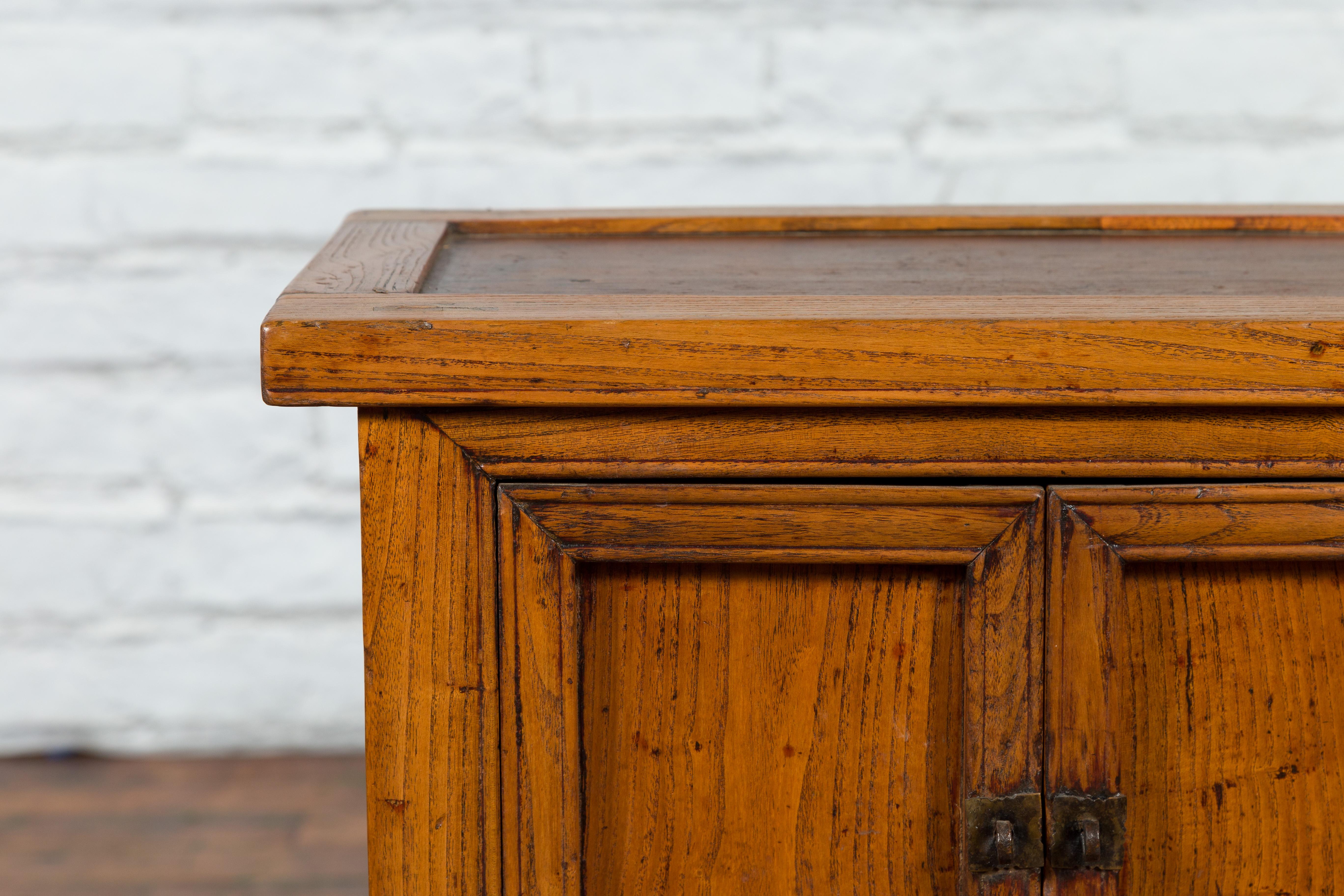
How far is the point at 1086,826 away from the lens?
0.56 meters

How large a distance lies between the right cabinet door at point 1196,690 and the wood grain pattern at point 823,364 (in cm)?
6

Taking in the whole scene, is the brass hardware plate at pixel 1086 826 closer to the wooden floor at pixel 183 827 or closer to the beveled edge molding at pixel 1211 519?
the beveled edge molding at pixel 1211 519

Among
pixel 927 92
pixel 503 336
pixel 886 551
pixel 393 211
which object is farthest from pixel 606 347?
pixel 927 92

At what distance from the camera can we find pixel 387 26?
48.6 inches

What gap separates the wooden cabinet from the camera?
0.51 m

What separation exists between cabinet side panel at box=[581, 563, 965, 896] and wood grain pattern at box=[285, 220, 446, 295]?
0.60 feet

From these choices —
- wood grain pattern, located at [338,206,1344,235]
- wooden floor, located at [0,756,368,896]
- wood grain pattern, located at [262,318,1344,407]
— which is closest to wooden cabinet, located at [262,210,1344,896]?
wood grain pattern, located at [262,318,1344,407]

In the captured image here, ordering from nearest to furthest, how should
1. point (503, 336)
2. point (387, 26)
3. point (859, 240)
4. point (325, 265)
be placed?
point (503, 336), point (325, 265), point (859, 240), point (387, 26)

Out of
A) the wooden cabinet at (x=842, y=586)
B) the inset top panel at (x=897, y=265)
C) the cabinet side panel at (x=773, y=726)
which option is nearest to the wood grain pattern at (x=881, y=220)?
the inset top panel at (x=897, y=265)

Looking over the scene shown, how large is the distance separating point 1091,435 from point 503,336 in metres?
0.27

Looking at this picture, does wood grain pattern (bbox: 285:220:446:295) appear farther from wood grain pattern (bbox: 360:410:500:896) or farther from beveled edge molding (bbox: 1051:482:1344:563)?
beveled edge molding (bbox: 1051:482:1344:563)

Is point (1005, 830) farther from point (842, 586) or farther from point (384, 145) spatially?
point (384, 145)

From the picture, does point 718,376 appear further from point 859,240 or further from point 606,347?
point 859,240

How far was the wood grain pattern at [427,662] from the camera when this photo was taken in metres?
0.54
